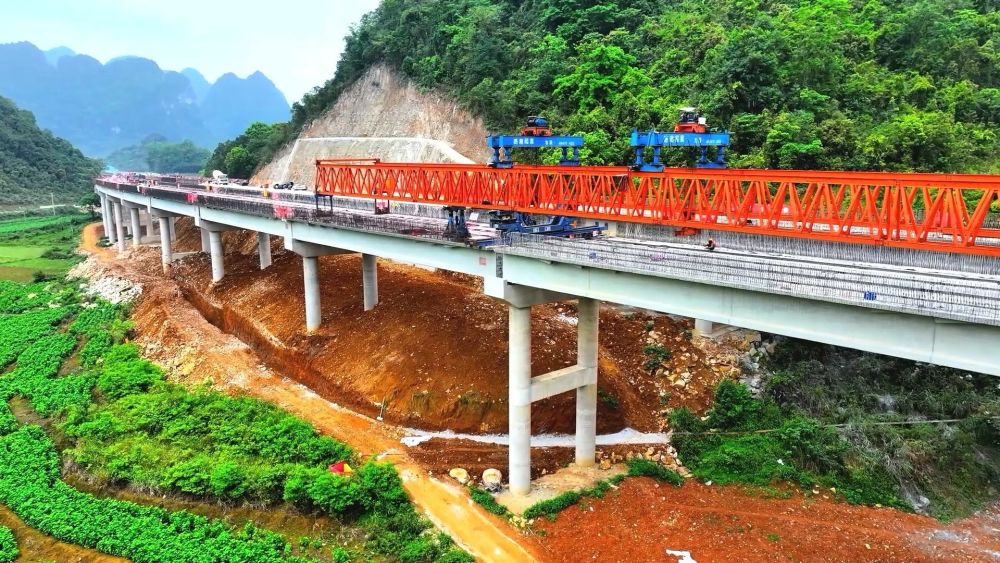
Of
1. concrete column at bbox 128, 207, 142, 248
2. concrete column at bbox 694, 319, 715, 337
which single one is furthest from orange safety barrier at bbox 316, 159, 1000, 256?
concrete column at bbox 128, 207, 142, 248

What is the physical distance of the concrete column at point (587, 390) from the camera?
1064 inches

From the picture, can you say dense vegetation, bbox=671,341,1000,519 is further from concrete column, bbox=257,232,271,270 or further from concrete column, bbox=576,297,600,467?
concrete column, bbox=257,232,271,270

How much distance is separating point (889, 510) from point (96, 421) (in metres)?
36.4

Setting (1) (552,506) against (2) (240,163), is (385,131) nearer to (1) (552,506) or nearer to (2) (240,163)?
(2) (240,163)

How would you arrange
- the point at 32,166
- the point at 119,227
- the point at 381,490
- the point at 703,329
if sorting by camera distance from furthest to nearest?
the point at 32,166 → the point at 119,227 → the point at 703,329 → the point at 381,490

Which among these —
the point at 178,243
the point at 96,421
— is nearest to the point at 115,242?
the point at 178,243

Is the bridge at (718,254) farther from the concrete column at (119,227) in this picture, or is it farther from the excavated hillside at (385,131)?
the concrete column at (119,227)

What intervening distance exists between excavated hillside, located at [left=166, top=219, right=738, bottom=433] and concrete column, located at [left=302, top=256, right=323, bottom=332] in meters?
0.94

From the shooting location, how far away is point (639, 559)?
2064cm

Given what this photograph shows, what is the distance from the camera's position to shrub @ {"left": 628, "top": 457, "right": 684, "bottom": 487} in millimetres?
25581

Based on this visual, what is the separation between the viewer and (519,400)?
2467 centimetres

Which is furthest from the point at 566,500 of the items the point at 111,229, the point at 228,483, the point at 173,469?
the point at 111,229

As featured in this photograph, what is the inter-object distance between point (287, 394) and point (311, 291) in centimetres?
882

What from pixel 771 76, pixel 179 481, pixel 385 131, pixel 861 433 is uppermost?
pixel 771 76
